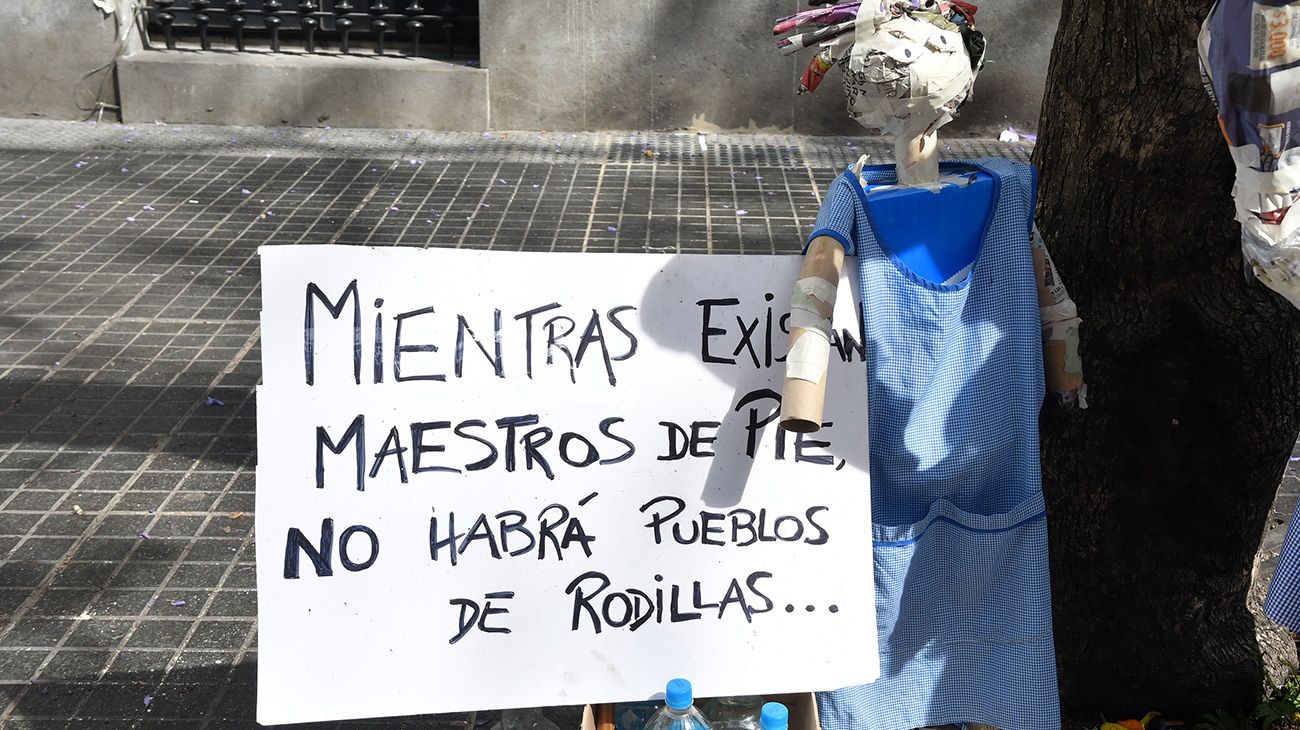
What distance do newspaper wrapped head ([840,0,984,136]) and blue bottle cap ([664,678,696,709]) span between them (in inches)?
43.8

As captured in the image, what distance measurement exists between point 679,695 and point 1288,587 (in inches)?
42.4

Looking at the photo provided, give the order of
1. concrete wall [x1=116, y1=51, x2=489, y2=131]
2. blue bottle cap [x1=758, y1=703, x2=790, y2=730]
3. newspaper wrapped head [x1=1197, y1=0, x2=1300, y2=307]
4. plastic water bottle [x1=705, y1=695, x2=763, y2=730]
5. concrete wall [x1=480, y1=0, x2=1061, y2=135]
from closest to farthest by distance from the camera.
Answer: newspaper wrapped head [x1=1197, y1=0, x2=1300, y2=307] < blue bottle cap [x1=758, y1=703, x2=790, y2=730] < plastic water bottle [x1=705, y1=695, x2=763, y2=730] < concrete wall [x1=480, y1=0, x2=1061, y2=135] < concrete wall [x1=116, y1=51, x2=489, y2=131]

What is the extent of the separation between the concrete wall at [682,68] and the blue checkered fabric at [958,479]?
643 cm

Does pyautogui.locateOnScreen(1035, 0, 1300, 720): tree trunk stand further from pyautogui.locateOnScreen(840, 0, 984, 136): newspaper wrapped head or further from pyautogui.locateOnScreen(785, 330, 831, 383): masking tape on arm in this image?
pyautogui.locateOnScreen(785, 330, 831, 383): masking tape on arm

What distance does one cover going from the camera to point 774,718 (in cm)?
213

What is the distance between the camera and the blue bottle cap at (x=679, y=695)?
217cm

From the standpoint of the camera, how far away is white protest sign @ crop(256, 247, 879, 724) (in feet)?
7.24

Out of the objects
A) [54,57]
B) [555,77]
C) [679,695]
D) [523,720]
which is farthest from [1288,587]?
[54,57]

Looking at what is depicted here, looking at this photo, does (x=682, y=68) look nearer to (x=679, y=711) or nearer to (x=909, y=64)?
(x=909, y=64)

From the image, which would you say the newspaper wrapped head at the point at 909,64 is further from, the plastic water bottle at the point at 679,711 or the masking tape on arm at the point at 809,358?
the plastic water bottle at the point at 679,711

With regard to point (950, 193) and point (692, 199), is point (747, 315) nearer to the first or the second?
point (950, 193)

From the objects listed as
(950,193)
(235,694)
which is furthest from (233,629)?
(950,193)

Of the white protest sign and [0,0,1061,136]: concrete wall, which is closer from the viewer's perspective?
the white protest sign

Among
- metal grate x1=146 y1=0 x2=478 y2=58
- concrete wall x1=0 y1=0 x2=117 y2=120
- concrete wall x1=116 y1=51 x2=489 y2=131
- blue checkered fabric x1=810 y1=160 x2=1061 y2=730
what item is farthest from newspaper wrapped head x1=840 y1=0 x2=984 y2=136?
concrete wall x1=0 y1=0 x2=117 y2=120
